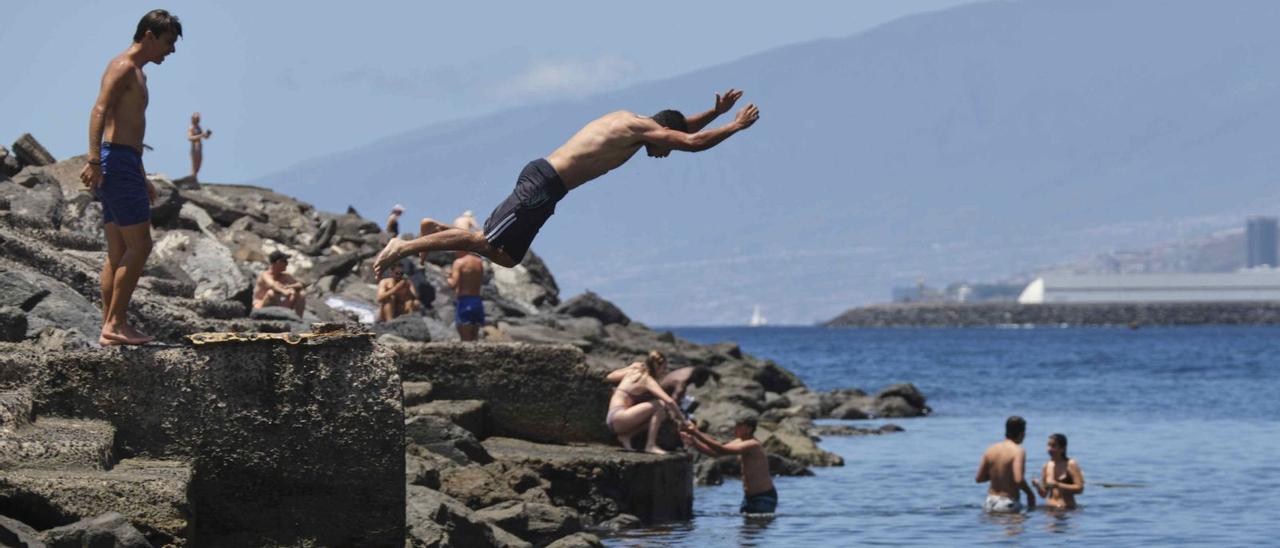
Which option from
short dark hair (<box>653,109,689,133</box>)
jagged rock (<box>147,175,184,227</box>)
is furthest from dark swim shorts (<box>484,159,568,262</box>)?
jagged rock (<box>147,175,184,227</box>)

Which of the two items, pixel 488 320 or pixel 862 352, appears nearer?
pixel 488 320

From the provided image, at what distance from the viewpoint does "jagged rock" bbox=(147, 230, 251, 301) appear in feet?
82.2

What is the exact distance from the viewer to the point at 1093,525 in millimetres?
20422

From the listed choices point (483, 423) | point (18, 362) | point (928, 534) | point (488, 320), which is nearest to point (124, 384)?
point (18, 362)

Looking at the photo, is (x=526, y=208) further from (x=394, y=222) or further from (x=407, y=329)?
(x=394, y=222)

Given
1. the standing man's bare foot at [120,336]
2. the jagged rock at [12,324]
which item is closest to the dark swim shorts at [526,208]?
the standing man's bare foot at [120,336]

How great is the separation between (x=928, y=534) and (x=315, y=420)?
32.5 ft

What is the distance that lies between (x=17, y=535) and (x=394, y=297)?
16.8 metres

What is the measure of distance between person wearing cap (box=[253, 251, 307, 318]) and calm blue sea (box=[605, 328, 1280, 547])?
4914 mm

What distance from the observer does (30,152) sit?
28688 millimetres

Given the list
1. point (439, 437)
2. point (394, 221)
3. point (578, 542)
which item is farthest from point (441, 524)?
point (394, 221)

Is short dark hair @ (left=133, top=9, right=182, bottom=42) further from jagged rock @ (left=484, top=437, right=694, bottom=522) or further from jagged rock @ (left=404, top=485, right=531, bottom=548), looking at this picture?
jagged rock @ (left=484, top=437, right=694, bottom=522)

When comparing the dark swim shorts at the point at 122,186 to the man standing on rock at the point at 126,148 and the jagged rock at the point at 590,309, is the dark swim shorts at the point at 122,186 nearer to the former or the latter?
the man standing on rock at the point at 126,148

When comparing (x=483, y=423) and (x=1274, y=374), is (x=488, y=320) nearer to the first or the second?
(x=483, y=423)
